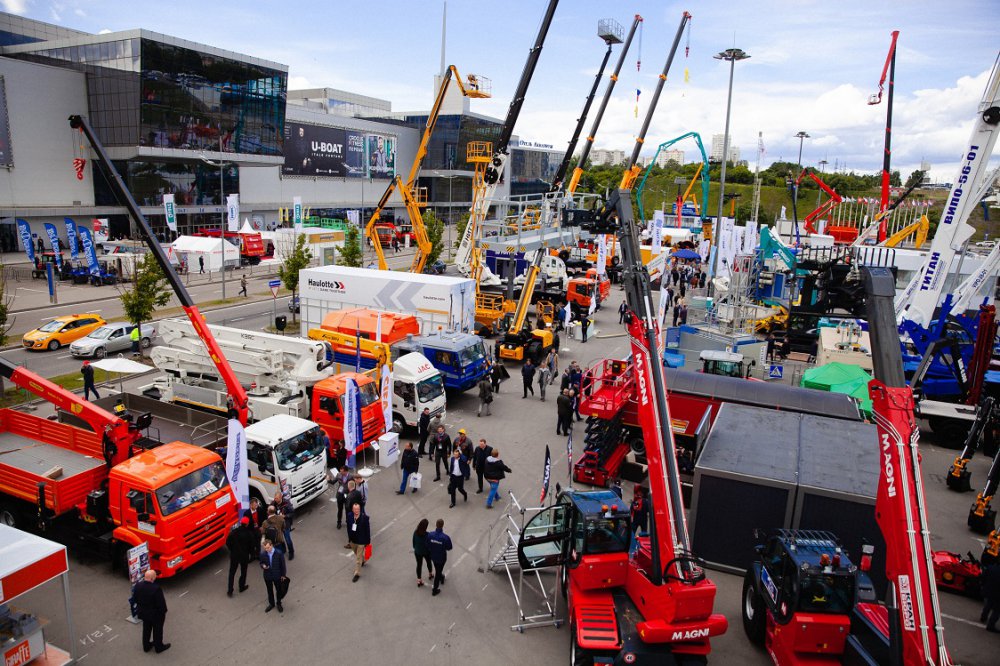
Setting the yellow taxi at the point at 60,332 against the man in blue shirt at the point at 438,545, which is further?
the yellow taxi at the point at 60,332

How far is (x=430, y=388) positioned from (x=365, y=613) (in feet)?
27.6

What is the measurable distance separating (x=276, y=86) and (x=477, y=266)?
129 feet

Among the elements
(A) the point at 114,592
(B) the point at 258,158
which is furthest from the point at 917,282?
(B) the point at 258,158

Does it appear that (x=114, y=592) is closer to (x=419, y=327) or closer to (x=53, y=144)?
(x=419, y=327)

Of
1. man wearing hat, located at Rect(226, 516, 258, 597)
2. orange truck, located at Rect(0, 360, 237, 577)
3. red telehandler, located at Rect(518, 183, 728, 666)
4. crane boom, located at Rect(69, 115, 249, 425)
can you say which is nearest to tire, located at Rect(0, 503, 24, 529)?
orange truck, located at Rect(0, 360, 237, 577)

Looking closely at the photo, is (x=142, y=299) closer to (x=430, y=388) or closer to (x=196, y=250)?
(x=430, y=388)

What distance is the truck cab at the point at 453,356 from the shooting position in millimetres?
20656

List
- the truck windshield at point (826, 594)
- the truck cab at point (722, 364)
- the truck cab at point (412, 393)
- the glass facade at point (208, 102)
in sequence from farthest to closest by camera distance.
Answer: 1. the glass facade at point (208, 102)
2. the truck cab at point (722, 364)
3. the truck cab at point (412, 393)
4. the truck windshield at point (826, 594)

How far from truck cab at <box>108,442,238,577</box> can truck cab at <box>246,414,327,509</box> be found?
1143 mm

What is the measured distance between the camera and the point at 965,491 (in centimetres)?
1571

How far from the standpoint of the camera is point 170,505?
427 inches

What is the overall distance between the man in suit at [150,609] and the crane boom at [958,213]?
2077 centimetres

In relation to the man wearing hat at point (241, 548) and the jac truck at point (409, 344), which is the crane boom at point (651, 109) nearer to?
the jac truck at point (409, 344)

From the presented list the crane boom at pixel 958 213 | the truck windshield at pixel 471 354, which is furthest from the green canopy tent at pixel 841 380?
the truck windshield at pixel 471 354
